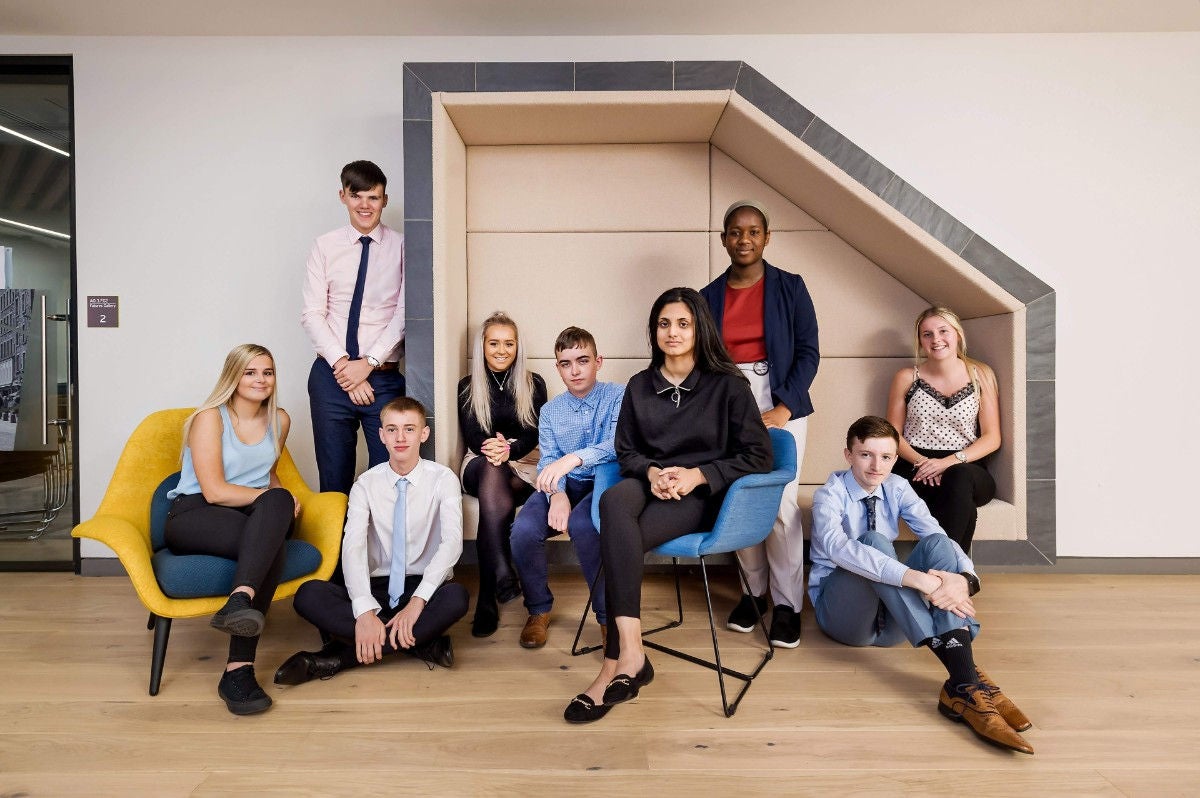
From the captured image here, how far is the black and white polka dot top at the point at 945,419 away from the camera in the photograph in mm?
3023

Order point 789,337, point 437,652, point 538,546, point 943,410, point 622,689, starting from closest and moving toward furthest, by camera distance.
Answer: point 622,689 < point 437,652 < point 538,546 < point 789,337 < point 943,410

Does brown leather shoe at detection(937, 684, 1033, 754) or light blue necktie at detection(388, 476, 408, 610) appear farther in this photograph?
light blue necktie at detection(388, 476, 408, 610)

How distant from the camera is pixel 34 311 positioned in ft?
11.6

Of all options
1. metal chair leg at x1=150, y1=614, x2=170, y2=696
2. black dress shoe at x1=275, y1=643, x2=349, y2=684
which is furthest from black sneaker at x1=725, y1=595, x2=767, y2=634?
metal chair leg at x1=150, y1=614, x2=170, y2=696

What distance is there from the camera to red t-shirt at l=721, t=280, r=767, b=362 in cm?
293

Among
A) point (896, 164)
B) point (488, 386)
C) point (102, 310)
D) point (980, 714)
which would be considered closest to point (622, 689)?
point (980, 714)

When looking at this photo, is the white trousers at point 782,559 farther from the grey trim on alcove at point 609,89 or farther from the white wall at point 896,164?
the white wall at point 896,164

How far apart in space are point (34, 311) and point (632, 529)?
11.3 feet

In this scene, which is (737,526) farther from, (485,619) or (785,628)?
(485,619)

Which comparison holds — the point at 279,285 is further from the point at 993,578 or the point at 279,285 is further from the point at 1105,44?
the point at 1105,44

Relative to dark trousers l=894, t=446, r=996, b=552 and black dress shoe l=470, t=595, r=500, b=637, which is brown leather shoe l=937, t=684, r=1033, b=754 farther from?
black dress shoe l=470, t=595, r=500, b=637

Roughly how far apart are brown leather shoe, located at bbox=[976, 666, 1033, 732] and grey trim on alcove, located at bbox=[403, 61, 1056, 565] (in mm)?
1617

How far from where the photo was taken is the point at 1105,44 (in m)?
3.43

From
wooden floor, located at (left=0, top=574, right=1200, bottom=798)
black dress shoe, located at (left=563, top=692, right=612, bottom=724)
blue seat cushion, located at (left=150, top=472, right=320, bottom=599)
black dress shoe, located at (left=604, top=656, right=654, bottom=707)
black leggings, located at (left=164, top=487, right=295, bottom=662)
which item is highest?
black leggings, located at (left=164, top=487, right=295, bottom=662)
